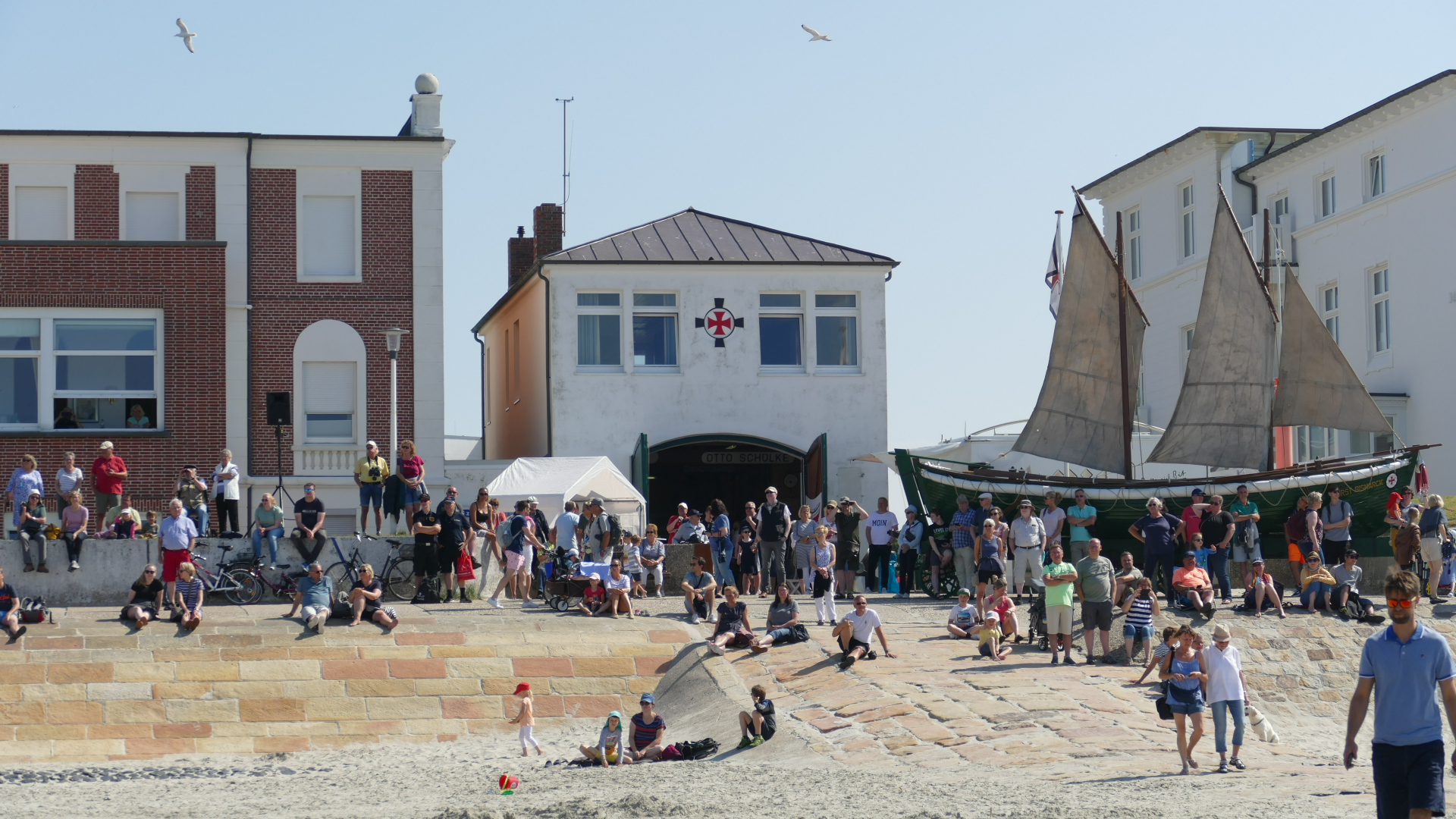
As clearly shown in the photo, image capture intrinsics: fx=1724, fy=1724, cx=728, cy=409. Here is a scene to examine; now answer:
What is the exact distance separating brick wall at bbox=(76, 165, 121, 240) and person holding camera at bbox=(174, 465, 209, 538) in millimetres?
7914

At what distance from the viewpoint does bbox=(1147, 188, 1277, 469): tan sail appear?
110 ft

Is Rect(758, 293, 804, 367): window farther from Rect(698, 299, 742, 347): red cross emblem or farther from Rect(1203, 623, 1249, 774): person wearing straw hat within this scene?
Rect(1203, 623, 1249, 774): person wearing straw hat

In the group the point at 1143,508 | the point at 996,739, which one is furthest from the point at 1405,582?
the point at 1143,508

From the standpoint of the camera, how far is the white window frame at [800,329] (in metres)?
37.2

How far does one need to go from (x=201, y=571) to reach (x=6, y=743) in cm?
510

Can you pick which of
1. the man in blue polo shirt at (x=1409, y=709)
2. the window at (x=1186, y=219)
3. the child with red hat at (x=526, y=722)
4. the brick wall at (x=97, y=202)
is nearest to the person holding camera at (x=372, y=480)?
the child with red hat at (x=526, y=722)

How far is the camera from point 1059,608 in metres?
21.9

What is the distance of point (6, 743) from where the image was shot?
69.6ft

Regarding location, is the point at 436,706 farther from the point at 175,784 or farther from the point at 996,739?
the point at 996,739

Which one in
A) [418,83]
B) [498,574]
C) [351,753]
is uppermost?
[418,83]

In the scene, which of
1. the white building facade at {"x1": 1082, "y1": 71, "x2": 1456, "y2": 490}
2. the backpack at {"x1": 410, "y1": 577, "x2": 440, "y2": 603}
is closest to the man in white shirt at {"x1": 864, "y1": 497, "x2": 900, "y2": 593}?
the backpack at {"x1": 410, "y1": 577, "x2": 440, "y2": 603}

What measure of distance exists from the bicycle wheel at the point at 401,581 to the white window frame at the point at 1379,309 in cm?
2392

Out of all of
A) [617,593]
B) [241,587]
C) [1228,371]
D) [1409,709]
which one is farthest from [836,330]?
[1409,709]

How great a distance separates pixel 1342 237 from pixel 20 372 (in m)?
29.4
